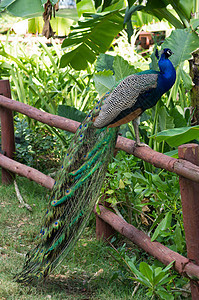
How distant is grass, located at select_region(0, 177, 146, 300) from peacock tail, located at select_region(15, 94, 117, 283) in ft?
0.45

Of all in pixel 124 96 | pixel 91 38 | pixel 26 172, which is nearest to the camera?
pixel 124 96

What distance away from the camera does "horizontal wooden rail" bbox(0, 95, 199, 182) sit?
80.7 inches

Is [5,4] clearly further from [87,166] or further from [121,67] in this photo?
[87,166]

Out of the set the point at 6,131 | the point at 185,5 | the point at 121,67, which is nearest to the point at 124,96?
the point at 121,67

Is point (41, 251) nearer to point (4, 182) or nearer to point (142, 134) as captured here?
point (142, 134)

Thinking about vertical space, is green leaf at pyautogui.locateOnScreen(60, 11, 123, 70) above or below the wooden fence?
above

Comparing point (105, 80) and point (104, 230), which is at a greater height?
point (105, 80)

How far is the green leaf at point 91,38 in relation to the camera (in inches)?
156

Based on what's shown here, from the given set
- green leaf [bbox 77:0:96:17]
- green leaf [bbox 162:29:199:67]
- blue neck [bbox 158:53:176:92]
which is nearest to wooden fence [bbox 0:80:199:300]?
blue neck [bbox 158:53:176:92]

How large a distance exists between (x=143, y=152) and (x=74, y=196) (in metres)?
0.54

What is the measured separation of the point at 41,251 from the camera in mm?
2607

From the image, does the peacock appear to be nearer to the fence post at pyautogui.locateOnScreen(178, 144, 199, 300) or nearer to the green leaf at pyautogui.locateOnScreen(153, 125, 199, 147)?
the green leaf at pyautogui.locateOnScreen(153, 125, 199, 147)

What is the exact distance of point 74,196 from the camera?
2.66 m

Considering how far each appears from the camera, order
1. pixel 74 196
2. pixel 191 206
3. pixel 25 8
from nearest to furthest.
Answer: pixel 191 206 → pixel 74 196 → pixel 25 8
